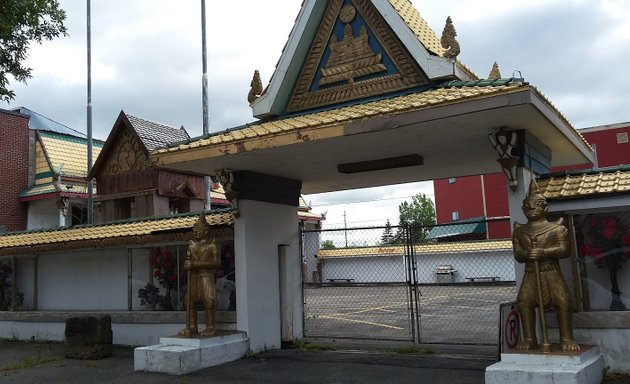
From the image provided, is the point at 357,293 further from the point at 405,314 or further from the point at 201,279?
the point at 201,279

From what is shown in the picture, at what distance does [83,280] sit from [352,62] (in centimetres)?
811

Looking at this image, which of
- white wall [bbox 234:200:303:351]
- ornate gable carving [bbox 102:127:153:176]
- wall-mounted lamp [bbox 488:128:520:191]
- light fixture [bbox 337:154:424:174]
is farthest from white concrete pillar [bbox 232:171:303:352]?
ornate gable carving [bbox 102:127:153:176]

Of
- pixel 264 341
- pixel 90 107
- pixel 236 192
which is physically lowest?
pixel 264 341

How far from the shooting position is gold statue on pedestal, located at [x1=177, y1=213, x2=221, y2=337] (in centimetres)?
934

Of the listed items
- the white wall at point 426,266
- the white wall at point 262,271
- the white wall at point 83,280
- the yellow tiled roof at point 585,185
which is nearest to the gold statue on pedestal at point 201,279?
the white wall at point 262,271

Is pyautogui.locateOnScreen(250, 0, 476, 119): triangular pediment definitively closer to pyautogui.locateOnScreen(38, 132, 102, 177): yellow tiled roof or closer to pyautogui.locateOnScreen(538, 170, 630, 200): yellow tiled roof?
pyautogui.locateOnScreen(538, 170, 630, 200): yellow tiled roof

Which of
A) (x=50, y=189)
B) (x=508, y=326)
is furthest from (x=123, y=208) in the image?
(x=508, y=326)

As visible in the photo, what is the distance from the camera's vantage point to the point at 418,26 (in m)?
9.08

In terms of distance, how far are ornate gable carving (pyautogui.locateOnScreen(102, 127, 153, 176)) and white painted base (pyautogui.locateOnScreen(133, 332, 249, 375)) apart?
394 inches

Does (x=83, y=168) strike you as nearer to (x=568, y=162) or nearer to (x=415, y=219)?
(x=568, y=162)

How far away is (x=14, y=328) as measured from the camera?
13.7 metres

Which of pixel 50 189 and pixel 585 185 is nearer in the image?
pixel 585 185

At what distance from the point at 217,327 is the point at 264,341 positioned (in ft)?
2.96

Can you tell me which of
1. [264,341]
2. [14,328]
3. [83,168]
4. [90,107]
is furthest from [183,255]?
[83,168]
